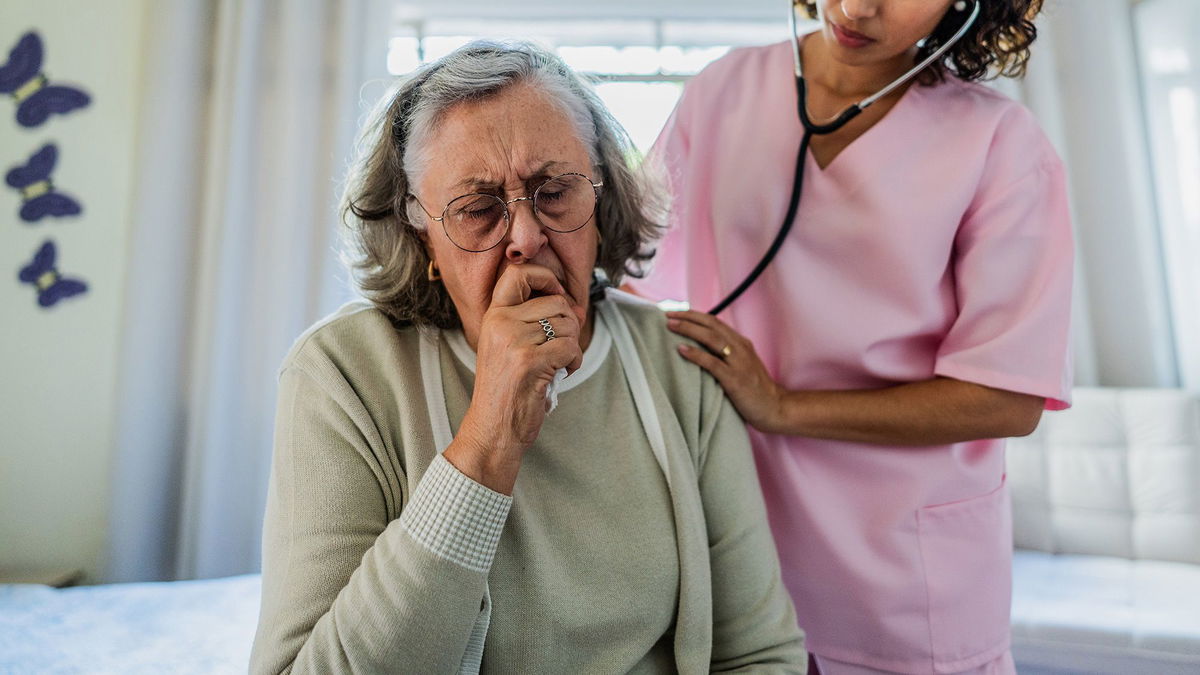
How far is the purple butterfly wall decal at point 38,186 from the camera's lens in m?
2.76

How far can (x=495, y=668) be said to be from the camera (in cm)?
91

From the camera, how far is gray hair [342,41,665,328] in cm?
105

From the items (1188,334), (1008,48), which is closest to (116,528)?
(1008,48)

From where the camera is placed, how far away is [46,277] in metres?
2.79

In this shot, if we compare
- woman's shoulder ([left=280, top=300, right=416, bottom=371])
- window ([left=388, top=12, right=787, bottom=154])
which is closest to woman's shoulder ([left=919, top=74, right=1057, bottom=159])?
woman's shoulder ([left=280, top=300, right=416, bottom=371])

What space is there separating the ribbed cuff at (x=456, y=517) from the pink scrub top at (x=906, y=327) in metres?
0.59

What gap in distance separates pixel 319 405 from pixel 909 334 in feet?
2.81

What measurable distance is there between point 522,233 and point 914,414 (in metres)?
0.63

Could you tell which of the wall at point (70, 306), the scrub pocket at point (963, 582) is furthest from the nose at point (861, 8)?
the wall at point (70, 306)

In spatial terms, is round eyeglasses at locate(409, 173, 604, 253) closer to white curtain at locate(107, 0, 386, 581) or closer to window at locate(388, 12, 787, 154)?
white curtain at locate(107, 0, 386, 581)

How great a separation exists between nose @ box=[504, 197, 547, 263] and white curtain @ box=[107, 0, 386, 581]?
1918mm

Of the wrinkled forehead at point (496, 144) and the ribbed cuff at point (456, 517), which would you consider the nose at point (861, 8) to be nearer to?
the wrinkled forehead at point (496, 144)

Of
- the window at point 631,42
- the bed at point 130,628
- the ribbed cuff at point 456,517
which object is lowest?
the bed at point 130,628

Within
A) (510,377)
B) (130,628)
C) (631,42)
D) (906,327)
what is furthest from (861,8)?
(631,42)
